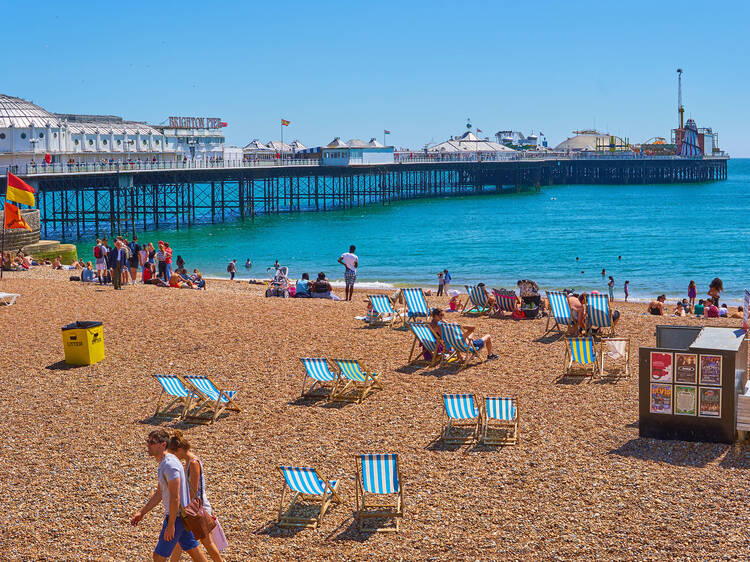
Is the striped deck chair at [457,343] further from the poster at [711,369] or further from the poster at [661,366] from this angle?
the poster at [711,369]

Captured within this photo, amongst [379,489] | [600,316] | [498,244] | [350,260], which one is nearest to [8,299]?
[350,260]

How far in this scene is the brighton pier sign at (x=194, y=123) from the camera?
6988cm

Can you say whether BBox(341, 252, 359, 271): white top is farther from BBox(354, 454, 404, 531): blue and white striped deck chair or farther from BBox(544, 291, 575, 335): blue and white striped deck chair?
BBox(354, 454, 404, 531): blue and white striped deck chair

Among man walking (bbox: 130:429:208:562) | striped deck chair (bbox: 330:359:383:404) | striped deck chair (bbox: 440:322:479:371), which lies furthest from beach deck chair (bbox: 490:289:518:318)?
man walking (bbox: 130:429:208:562)

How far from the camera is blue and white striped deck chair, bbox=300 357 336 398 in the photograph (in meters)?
9.33

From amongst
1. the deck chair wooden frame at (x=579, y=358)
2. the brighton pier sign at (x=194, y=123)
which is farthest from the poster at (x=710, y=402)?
the brighton pier sign at (x=194, y=123)

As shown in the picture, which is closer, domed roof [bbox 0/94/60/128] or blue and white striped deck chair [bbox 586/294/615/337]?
blue and white striped deck chair [bbox 586/294/615/337]

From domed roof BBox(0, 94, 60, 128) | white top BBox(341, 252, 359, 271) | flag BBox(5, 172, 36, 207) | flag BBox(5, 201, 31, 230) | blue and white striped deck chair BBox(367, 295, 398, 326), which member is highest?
domed roof BBox(0, 94, 60, 128)

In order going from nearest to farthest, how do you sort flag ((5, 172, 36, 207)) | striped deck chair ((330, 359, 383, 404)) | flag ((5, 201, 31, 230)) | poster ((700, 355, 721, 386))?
1. poster ((700, 355, 721, 386))
2. striped deck chair ((330, 359, 383, 404))
3. flag ((5, 172, 36, 207))
4. flag ((5, 201, 31, 230))

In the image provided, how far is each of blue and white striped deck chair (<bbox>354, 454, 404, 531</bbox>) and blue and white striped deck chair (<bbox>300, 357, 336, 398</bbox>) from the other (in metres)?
2.66

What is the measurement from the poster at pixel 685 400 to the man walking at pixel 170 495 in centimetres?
420

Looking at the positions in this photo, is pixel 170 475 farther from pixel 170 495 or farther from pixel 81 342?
pixel 81 342

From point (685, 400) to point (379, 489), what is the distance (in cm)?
277

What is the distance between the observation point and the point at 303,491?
21.5 ft
